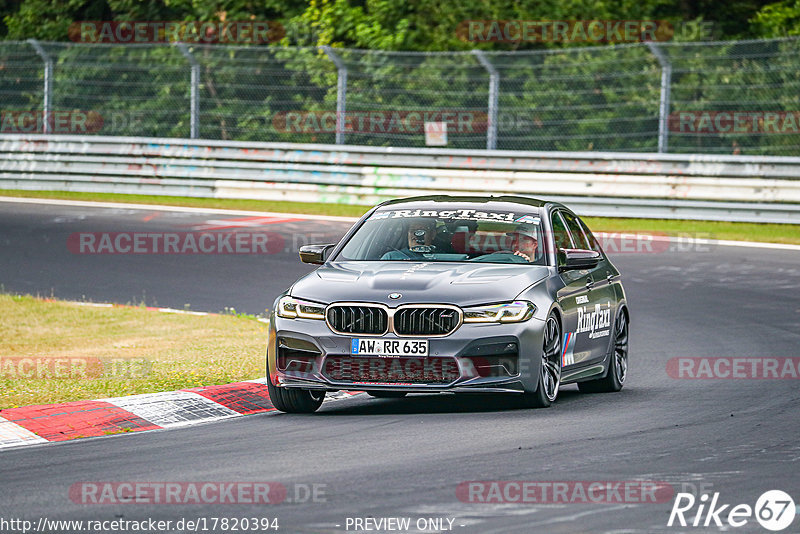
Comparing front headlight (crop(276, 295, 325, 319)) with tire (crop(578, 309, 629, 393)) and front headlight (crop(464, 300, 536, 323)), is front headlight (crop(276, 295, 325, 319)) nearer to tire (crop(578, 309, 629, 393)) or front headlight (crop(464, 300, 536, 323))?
front headlight (crop(464, 300, 536, 323))

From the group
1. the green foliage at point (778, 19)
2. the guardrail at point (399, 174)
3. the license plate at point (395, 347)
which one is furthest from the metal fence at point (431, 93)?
the license plate at point (395, 347)

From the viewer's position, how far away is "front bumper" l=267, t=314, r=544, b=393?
29.5 feet

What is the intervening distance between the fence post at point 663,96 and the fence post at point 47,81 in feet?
37.1

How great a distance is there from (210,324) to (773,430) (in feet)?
23.3

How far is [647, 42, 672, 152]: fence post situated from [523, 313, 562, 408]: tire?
534 inches

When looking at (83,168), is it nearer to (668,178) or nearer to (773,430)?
(668,178)

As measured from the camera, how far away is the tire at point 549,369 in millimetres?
9344

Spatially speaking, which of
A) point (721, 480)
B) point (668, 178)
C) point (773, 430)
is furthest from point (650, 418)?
point (668, 178)

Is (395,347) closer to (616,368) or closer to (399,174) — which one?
(616,368)

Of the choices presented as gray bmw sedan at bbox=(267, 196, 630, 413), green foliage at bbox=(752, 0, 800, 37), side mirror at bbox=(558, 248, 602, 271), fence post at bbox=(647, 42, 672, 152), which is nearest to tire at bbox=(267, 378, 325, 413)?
gray bmw sedan at bbox=(267, 196, 630, 413)

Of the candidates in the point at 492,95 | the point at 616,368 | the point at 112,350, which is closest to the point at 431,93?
the point at 492,95

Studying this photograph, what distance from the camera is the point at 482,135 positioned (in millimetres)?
24969

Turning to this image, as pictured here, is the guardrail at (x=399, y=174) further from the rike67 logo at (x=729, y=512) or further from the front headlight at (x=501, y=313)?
the rike67 logo at (x=729, y=512)

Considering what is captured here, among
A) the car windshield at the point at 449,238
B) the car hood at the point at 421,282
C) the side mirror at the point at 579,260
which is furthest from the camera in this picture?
the car windshield at the point at 449,238
